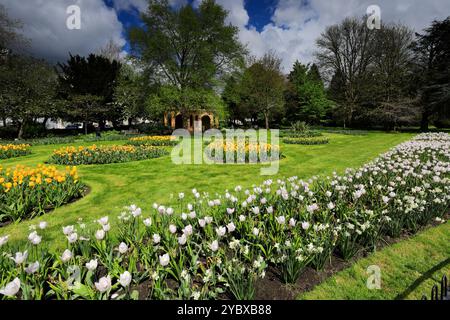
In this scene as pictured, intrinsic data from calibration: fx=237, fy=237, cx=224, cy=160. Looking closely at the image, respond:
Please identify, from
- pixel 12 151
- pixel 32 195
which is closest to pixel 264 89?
pixel 12 151

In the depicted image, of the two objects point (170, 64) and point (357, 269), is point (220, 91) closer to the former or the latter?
point (170, 64)

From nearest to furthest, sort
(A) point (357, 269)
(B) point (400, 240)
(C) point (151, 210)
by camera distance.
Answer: (A) point (357, 269) < (B) point (400, 240) < (C) point (151, 210)

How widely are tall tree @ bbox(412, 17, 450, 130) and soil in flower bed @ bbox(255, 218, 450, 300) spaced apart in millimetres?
30944

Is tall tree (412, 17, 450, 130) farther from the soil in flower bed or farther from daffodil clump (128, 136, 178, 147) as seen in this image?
the soil in flower bed

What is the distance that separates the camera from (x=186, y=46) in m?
24.7

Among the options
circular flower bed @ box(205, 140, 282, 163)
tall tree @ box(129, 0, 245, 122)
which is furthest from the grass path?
tall tree @ box(129, 0, 245, 122)

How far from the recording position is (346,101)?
3656 centimetres

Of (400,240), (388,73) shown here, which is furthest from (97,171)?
(388,73)

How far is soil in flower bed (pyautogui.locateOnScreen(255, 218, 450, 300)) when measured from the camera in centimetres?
256

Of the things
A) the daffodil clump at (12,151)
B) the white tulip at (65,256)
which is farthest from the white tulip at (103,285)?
the daffodil clump at (12,151)
